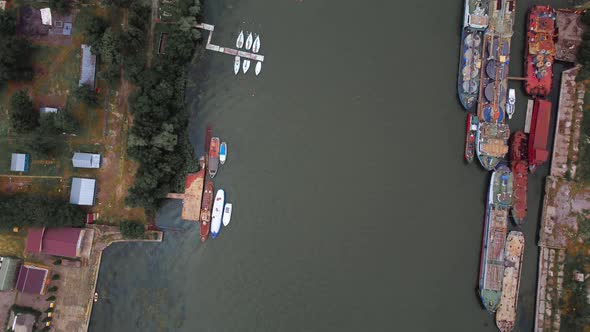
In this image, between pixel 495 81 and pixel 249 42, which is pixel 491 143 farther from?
pixel 249 42

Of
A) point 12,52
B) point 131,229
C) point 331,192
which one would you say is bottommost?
point 131,229

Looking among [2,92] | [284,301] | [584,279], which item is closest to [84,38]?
[2,92]

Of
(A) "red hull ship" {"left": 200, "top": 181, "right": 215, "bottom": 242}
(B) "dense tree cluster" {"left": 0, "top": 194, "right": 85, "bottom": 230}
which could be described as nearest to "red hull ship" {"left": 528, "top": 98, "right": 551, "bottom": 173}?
(A) "red hull ship" {"left": 200, "top": 181, "right": 215, "bottom": 242}

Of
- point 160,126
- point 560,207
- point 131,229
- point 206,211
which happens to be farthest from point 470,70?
point 131,229

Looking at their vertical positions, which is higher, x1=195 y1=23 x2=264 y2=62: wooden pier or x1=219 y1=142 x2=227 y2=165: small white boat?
x1=195 y1=23 x2=264 y2=62: wooden pier

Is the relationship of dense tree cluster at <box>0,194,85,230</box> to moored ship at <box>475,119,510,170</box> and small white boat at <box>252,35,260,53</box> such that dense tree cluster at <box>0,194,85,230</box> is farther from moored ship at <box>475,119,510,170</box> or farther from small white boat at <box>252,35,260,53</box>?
moored ship at <box>475,119,510,170</box>

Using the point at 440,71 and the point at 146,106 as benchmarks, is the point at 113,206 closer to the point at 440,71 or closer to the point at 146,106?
the point at 146,106

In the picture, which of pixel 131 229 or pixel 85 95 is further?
pixel 131 229
